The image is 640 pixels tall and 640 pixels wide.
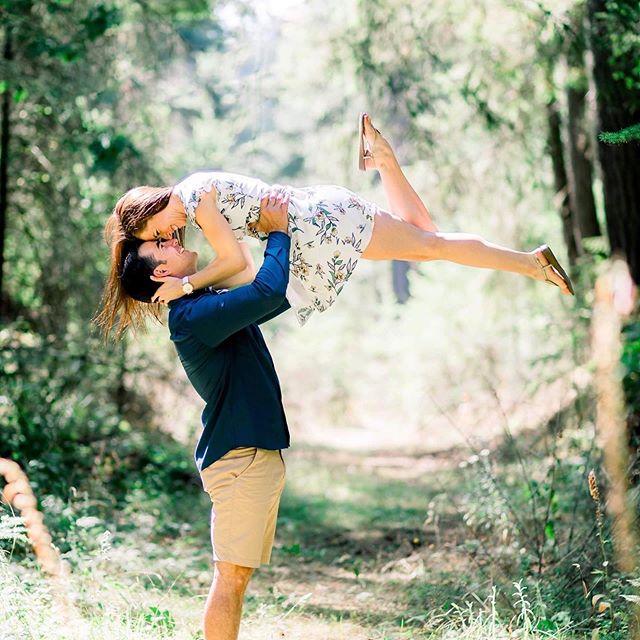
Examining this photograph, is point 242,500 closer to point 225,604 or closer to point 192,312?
point 225,604

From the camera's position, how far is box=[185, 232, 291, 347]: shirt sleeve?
3.13 metres

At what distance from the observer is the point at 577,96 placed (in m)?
9.30

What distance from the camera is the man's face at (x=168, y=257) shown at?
11.2 feet

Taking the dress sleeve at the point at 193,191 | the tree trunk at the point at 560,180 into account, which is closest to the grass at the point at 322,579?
the dress sleeve at the point at 193,191

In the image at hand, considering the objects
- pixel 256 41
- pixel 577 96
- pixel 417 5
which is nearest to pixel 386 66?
pixel 417 5

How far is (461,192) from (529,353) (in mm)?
3438

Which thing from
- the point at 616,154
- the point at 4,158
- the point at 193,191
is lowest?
the point at 193,191

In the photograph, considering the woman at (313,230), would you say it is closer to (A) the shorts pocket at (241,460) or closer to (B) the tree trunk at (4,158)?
(A) the shorts pocket at (241,460)

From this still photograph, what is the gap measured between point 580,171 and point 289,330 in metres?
5.40

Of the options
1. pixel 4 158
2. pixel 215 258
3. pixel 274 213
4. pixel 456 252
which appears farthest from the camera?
pixel 4 158

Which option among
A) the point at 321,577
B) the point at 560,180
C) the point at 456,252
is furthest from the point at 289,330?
the point at 456,252

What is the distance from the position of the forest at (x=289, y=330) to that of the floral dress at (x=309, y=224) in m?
1.14

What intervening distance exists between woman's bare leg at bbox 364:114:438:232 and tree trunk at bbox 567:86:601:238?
5.65m

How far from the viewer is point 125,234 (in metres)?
3.51
